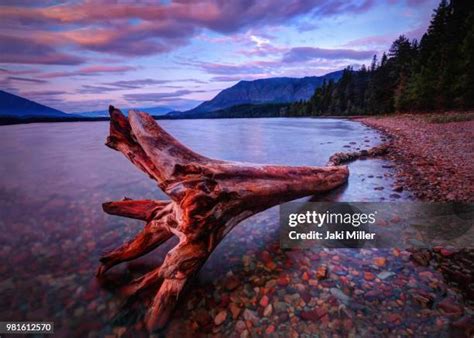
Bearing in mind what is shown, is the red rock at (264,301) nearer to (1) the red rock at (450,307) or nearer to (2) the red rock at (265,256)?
(2) the red rock at (265,256)

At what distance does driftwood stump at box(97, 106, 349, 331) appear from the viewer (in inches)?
88.3

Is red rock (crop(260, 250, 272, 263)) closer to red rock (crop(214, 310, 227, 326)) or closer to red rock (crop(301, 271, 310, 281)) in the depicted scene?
red rock (crop(301, 271, 310, 281))

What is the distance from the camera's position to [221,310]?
2254mm

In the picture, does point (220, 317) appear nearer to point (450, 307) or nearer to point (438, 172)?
point (450, 307)

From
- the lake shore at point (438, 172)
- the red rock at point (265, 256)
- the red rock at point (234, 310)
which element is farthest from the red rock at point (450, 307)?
the lake shore at point (438, 172)

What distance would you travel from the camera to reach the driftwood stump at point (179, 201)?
7.36 feet

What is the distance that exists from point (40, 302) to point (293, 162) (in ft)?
27.3

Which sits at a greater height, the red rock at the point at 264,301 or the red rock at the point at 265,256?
the red rock at the point at 264,301

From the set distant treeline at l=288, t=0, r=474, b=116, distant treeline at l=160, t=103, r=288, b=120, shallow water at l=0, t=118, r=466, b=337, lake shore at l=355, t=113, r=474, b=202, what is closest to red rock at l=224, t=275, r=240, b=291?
shallow water at l=0, t=118, r=466, b=337

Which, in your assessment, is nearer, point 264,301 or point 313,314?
point 313,314

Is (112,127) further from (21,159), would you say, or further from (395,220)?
(21,159)

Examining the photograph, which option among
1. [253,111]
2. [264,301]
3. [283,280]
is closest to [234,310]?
[264,301]

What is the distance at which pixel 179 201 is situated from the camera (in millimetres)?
2330

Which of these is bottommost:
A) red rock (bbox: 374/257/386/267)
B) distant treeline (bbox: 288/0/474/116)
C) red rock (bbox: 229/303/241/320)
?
red rock (bbox: 229/303/241/320)
